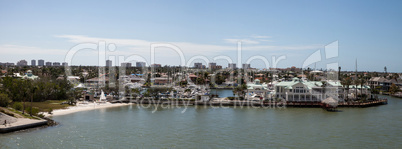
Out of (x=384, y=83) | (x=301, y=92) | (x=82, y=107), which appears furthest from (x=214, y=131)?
(x=384, y=83)

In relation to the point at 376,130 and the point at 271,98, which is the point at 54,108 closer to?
the point at 271,98

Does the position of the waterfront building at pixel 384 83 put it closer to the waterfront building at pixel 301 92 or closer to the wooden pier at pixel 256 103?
the wooden pier at pixel 256 103

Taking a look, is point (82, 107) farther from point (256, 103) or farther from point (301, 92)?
point (301, 92)

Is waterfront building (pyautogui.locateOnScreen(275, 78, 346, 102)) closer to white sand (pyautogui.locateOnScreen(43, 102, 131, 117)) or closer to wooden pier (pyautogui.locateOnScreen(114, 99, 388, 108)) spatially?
wooden pier (pyautogui.locateOnScreen(114, 99, 388, 108))

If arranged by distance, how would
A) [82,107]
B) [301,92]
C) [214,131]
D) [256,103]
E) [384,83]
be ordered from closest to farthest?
[214,131] → [82,107] → [256,103] → [301,92] → [384,83]

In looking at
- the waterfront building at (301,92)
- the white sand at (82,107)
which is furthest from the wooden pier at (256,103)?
the white sand at (82,107)

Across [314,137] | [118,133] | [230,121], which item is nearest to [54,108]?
[118,133]

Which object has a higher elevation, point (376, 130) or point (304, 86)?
point (304, 86)

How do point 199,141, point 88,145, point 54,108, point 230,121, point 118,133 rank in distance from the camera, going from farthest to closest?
point 54,108 → point 230,121 → point 118,133 → point 199,141 → point 88,145
